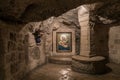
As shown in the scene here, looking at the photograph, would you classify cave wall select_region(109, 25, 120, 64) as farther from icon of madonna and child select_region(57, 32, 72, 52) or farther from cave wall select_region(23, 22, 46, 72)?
cave wall select_region(23, 22, 46, 72)

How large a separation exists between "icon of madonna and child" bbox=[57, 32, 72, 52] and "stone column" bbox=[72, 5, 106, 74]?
6.49 feet

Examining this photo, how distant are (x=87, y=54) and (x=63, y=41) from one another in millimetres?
2275

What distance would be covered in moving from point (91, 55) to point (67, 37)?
2380 mm

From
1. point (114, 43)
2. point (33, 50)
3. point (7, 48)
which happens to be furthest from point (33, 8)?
point (114, 43)

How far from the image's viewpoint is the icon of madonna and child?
6609 mm

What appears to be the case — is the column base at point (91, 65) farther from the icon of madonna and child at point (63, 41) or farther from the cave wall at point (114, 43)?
the icon of madonna and child at point (63, 41)

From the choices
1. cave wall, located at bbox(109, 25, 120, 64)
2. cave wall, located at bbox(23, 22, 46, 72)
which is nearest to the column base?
cave wall, located at bbox(23, 22, 46, 72)

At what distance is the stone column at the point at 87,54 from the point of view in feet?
14.0

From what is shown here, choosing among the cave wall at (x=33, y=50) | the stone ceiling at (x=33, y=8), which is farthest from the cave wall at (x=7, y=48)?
the cave wall at (x=33, y=50)

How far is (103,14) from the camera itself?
4.96 meters

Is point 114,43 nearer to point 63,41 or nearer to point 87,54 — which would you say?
point 87,54

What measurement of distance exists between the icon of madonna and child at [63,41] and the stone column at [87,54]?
1977mm

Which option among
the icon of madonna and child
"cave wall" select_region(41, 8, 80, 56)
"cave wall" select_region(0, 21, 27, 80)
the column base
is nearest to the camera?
"cave wall" select_region(0, 21, 27, 80)

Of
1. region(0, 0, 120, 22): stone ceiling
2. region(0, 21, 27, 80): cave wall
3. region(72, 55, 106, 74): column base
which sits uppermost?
region(0, 0, 120, 22): stone ceiling
